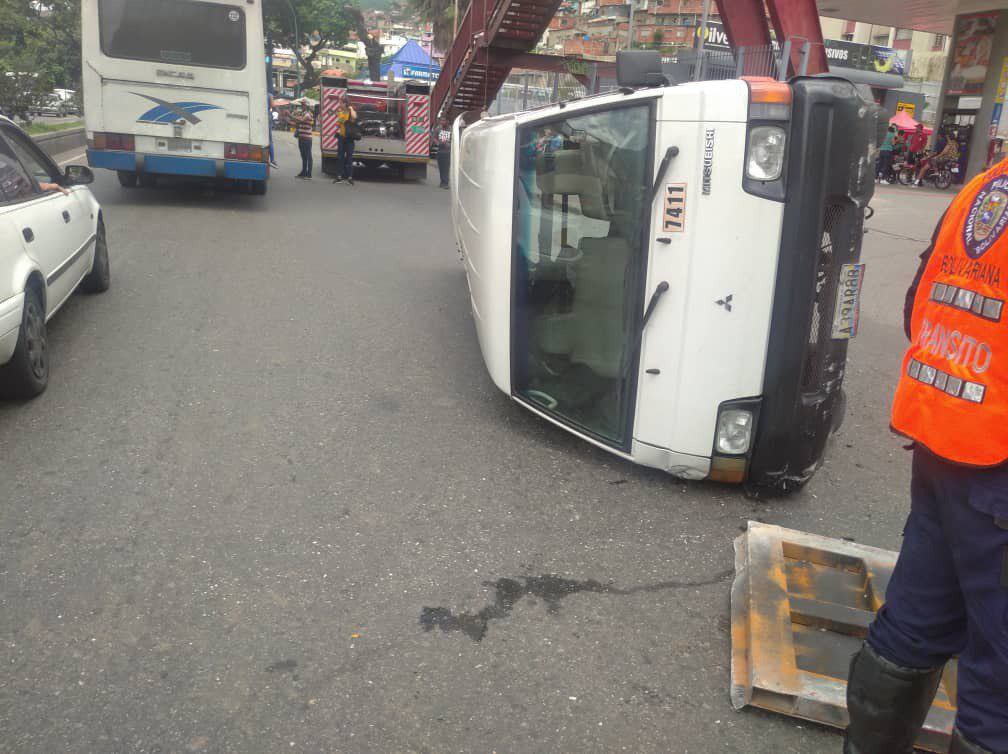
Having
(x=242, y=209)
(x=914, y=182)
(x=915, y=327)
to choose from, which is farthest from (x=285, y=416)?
(x=914, y=182)

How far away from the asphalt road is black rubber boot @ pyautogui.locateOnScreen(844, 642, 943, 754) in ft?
1.37

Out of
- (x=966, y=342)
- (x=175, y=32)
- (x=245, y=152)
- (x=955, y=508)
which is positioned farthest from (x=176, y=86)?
(x=955, y=508)

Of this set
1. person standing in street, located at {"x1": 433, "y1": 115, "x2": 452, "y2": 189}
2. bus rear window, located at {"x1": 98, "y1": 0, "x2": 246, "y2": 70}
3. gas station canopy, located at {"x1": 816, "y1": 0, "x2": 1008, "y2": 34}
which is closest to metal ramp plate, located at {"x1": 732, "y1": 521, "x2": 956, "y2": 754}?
bus rear window, located at {"x1": 98, "y1": 0, "x2": 246, "y2": 70}

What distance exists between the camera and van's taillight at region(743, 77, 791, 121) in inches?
146

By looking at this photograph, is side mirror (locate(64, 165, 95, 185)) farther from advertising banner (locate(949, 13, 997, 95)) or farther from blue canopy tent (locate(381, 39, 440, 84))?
blue canopy tent (locate(381, 39, 440, 84))

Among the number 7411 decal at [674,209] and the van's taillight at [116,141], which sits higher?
the number 7411 decal at [674,209]

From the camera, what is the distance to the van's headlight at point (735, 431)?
13.5 feet

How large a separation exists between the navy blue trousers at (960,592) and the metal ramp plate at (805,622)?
0.56 meters

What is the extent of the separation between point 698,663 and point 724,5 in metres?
8.75

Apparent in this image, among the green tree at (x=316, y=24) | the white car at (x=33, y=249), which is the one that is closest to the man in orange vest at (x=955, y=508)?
the white car at (x=33, y=249)

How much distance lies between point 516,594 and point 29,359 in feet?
11.0

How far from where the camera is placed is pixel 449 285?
30.3 feet

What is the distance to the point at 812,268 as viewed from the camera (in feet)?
12.7

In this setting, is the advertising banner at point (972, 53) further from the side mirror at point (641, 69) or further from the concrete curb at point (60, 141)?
the side mirror at point (641, 69)
